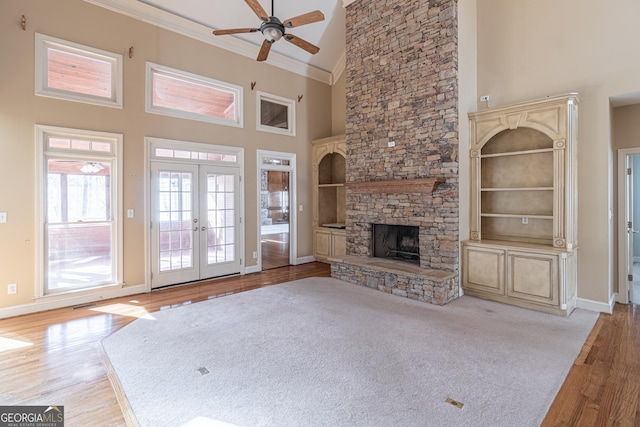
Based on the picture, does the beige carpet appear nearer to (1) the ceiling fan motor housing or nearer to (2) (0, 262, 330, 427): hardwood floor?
(2) (0, 262, 330, 427): hardwood floor

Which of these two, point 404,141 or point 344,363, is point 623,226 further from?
point 344,363

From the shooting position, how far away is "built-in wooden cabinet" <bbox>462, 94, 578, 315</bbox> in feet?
13.2

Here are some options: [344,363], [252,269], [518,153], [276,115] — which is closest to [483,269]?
[518,153]

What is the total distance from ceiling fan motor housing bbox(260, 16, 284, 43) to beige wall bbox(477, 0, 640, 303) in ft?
11.4

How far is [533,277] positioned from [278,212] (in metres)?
4.83

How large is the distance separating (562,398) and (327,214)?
18.8ft

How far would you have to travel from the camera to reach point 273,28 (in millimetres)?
3711

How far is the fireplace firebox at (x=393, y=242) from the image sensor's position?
5551 mm

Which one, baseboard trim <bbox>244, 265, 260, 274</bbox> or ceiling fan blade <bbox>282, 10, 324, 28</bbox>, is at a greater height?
ceiling fan blade <bbox>282, 10, 324, 28</bbox>

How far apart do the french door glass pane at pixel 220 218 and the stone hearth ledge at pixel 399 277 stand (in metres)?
2.05

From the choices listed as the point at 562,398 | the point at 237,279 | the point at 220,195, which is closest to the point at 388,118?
the point at 220,195

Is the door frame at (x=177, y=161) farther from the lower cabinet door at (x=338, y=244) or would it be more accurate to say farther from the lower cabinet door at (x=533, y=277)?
the lower cabinet door at (x=533, y=277)

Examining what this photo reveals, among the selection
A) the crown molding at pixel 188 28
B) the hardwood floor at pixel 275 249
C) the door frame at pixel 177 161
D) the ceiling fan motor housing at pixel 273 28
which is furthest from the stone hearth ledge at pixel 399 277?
the crown molding at pixel 188 28

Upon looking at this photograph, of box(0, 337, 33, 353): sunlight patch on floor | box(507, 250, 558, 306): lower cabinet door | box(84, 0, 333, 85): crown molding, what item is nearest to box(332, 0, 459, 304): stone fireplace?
box(507, 250, 558, 306): lower cabinet door
